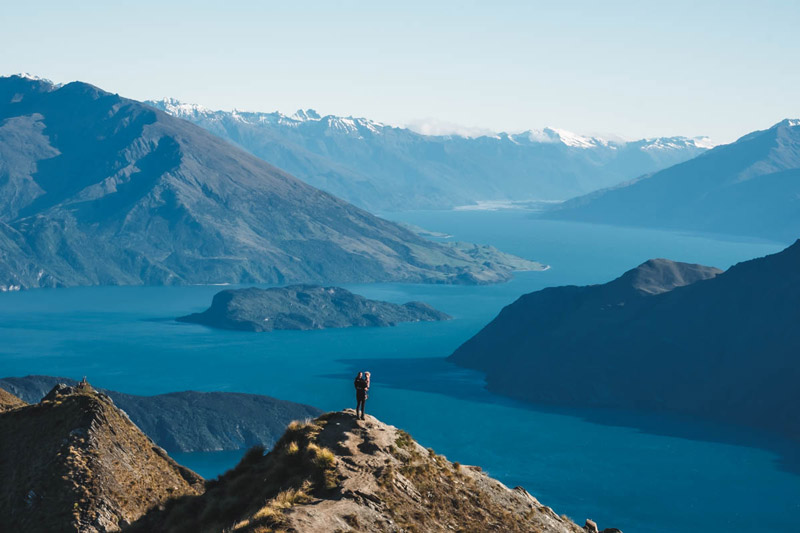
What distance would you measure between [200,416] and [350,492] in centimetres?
14521

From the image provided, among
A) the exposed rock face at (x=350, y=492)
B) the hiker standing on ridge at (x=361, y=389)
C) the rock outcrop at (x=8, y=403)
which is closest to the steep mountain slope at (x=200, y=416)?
the rock outcrop at (x=8, y=403)

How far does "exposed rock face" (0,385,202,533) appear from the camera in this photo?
116 feet

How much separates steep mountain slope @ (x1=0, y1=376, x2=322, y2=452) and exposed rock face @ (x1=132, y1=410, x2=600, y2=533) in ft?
423

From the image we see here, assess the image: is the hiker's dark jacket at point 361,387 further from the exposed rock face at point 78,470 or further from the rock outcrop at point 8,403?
the rock outcrop at point 8,403

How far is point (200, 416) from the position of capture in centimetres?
17088

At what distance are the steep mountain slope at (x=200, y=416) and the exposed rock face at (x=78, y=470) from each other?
122 m

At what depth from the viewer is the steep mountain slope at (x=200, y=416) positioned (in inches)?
6476

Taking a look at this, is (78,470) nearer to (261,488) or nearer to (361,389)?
(261,488)

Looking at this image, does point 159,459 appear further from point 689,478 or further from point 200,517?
point 689,478

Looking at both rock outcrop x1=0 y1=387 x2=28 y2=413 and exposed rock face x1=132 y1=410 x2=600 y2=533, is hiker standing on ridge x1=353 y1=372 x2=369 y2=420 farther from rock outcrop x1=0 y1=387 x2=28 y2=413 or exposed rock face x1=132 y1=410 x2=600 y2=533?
rock outcrop x1=0 y1=387 x2=28 y2=413

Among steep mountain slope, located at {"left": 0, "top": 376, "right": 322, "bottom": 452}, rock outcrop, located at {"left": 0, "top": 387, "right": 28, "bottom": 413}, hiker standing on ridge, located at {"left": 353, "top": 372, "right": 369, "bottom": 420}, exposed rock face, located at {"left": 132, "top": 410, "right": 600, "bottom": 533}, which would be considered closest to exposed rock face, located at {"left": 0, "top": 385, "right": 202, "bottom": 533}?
exposed rock face, located at {"left": 132, "top": 410, "right": 600, "bottom": 533}

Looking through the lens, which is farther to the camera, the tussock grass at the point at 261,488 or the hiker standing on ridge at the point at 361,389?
the hiker standing on ridge at the point at 361,389

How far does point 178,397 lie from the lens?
178 m

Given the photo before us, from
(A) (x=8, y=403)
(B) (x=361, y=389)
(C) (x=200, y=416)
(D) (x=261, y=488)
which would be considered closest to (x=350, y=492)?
(D) (x=261, y=488)
